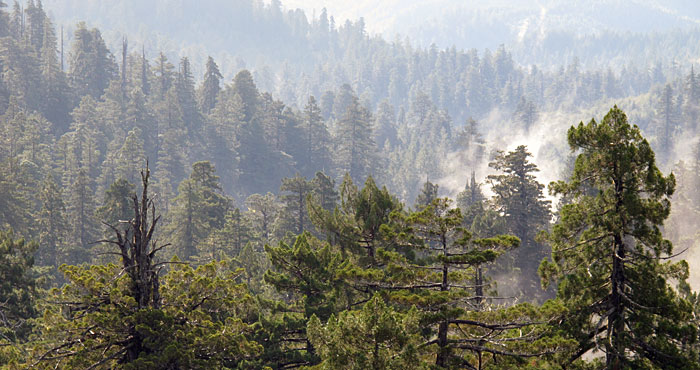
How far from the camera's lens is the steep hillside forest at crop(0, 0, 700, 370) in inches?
499

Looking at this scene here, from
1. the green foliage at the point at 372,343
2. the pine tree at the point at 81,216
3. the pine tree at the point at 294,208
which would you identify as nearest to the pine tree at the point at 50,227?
the pine tree at the point at 81,216

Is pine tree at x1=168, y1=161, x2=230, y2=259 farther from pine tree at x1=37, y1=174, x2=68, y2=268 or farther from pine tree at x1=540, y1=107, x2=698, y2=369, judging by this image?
pine tree at x1=540, y1=107, x2=698, y2=369

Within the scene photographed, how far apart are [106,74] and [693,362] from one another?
4323 inches

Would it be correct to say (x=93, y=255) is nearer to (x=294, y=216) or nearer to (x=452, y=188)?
(x=294, y=216)

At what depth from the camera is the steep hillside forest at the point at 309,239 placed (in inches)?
499

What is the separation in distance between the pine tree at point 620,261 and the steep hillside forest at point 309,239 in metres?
0.04

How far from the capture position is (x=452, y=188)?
111062 millimetres

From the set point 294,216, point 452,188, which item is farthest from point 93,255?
point 452,188

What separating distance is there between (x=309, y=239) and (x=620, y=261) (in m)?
13.6

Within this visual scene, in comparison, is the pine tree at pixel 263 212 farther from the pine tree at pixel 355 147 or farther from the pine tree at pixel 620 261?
the pine tree at pixel 620 261

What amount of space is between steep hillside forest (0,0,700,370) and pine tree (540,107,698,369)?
0.04 metres

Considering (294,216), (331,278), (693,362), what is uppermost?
(294,216)

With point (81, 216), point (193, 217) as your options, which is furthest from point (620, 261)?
point (81, 216)

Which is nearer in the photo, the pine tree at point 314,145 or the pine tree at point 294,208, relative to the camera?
the pine tree at point 294,208
